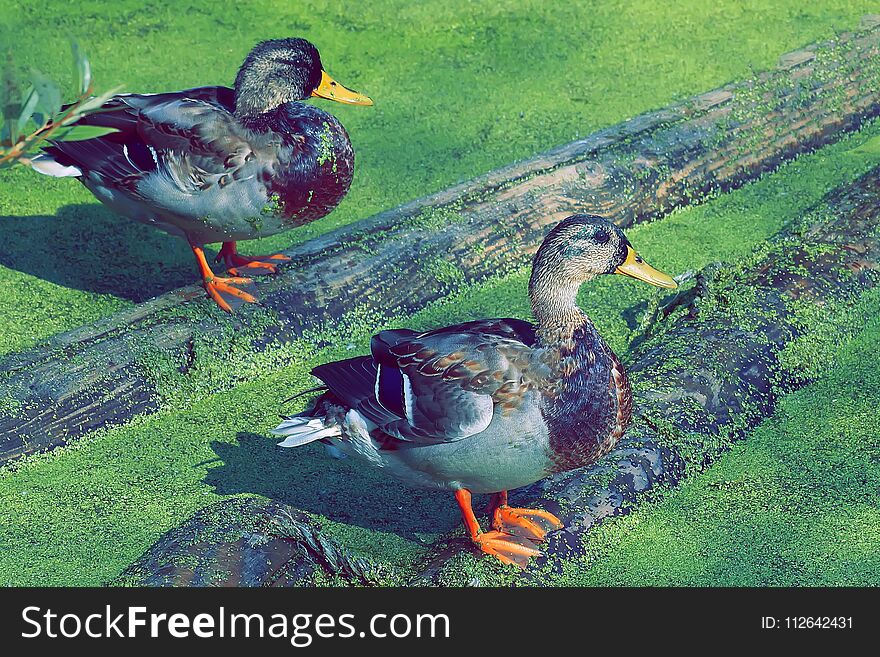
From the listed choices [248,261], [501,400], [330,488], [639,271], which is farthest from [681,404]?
[248,261]

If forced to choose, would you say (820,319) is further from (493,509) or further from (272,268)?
(272,268)

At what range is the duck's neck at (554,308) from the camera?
2.70m

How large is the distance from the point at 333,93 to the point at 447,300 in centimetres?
85

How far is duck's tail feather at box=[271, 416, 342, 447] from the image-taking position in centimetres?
280

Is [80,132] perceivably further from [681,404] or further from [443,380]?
[681,404]

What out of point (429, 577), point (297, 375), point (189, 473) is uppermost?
point (297, 375)

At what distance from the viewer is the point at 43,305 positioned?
403cm

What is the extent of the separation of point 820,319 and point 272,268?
6.05 feet

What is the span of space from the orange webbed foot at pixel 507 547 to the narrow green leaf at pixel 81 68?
1567 mm

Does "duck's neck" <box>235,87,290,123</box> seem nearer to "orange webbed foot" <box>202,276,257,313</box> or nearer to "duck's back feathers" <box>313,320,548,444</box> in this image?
"orange webbed foot" <box>202,276,257,313</box>

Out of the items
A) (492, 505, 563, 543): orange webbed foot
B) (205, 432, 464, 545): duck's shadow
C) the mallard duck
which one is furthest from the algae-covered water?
the mallard duck

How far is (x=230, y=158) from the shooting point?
359 centimetres

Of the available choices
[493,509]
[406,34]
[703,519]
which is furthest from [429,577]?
[406,34]

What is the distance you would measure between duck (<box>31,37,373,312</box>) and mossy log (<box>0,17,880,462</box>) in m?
0.16
